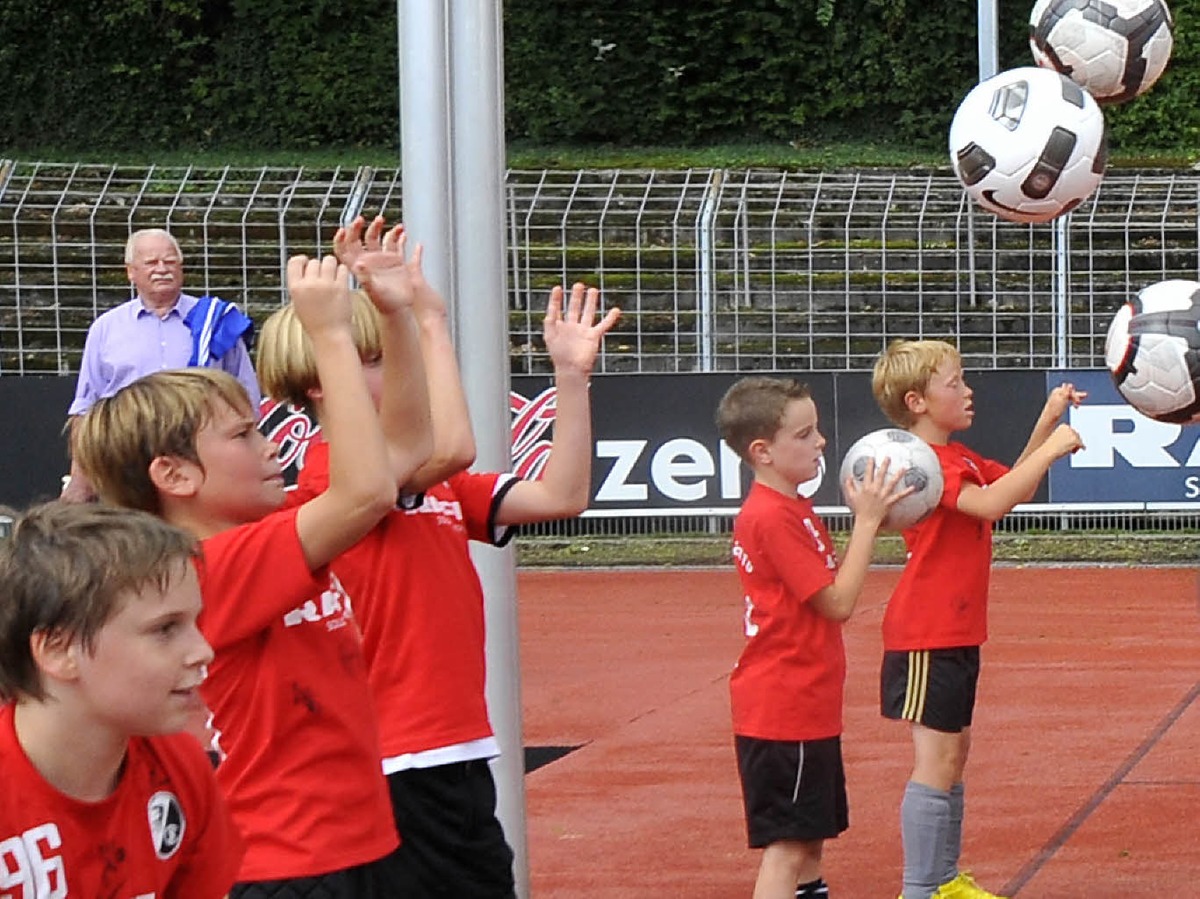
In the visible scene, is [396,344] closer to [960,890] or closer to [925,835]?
[925,835]

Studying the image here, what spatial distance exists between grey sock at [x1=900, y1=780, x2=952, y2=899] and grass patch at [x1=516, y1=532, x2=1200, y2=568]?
8854mm

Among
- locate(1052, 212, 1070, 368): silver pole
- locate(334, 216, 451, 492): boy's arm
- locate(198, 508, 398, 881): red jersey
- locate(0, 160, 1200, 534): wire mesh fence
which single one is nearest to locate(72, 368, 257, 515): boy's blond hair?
locate(198, 508, 398, 881): red jersey

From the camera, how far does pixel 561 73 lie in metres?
27.3

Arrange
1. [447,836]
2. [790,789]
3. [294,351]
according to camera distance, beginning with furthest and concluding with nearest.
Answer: [790,789] → [447,836] → [294,351]

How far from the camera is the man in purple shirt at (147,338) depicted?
768 cm

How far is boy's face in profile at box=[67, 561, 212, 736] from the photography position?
246cm

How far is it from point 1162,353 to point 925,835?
1.39 meters

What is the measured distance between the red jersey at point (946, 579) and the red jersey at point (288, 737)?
240 centimetres

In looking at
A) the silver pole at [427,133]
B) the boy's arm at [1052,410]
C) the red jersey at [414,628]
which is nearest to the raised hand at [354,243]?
the red jersey at [414,628]

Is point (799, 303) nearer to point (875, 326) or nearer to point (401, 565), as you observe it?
point (875, 326)

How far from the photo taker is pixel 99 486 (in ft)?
10.5

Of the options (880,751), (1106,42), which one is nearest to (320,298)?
(1106,42)

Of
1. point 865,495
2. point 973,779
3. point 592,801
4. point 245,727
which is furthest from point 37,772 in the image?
point 973,779

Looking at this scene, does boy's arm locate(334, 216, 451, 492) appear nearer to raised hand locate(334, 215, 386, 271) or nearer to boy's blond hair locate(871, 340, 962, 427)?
raised hand locate(334, 215, 386, 271)
